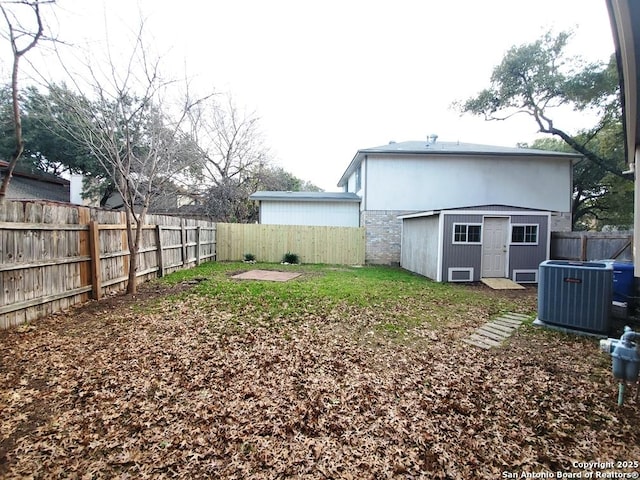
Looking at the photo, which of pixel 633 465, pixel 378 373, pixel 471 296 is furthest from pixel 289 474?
pixel 471 296

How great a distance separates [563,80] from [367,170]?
908cm

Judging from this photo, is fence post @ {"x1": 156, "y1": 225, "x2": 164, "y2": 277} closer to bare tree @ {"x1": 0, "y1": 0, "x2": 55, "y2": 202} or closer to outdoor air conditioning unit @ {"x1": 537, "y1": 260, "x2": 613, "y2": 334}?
bare tree @ {"x1": 0, "y1": 0, "x2": 55, "y2": 202}

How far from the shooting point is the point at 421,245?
1116 cm

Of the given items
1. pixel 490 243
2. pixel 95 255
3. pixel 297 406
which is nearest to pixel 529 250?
pixel 490 243

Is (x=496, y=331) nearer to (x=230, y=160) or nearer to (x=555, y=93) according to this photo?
(x=555, y=93)

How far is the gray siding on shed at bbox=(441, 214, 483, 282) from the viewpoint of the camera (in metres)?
9.47

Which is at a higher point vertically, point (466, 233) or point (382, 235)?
point (466, 233)

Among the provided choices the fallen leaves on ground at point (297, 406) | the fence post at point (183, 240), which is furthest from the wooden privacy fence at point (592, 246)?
the fence post at point (183, 240)

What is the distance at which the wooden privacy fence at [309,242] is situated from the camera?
13.7 meters

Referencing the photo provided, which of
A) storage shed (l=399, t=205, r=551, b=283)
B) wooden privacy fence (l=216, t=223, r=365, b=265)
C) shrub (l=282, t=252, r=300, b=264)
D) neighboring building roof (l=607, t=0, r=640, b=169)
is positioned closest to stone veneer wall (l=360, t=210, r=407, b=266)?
wooden privacy fence (l=216, t=223, r=365, b=265)

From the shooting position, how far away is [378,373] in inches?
134

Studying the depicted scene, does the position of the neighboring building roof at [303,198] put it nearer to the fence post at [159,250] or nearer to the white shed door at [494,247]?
the white shed door at [494,247]

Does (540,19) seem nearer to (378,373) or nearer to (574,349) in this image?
(574,349)

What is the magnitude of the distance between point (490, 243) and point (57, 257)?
1114 centimetres
